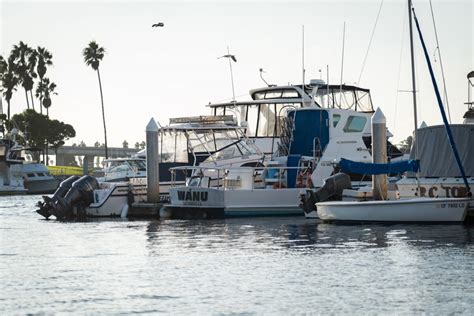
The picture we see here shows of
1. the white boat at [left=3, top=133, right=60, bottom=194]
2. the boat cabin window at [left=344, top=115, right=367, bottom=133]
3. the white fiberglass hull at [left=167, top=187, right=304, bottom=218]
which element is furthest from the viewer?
the white boat at [left=3, top=133, right=60, bottom=194]

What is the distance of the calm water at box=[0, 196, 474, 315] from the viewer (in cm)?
1927

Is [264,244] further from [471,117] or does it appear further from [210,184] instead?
[471,117]

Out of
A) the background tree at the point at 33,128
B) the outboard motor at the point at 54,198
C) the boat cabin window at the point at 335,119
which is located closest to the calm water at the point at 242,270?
the outboard motor at the point at 54,198

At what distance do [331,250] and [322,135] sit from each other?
1769 centimetres

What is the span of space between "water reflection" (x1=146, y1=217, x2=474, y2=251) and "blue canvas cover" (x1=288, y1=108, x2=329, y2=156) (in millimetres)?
6519

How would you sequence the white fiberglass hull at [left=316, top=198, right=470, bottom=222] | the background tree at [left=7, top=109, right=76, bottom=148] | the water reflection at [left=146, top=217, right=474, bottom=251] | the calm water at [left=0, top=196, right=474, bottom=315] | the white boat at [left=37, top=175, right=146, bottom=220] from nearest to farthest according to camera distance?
the calm water at [left=0, top=196, right=474, bottom=315]
the water reflection at [left=146, top=217, right=474, bottom=251]
the white fiberglass hull at [left=316, top=198, right=470, bottom=222]
the white boat at [left=37, top=175, right=146, bottom=220]
the background tree at [left=7, top=109, right=76, bottom=148]

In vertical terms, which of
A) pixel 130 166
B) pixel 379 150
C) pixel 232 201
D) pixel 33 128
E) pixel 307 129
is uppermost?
pixel 33 128

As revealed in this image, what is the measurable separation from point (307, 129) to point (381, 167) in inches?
335

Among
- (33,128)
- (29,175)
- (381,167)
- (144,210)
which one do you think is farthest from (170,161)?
(33,128)

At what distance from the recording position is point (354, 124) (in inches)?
1809

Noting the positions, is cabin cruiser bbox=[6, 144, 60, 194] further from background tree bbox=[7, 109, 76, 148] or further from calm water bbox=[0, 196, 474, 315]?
calm water bbox=[0, 196, 474, 315]

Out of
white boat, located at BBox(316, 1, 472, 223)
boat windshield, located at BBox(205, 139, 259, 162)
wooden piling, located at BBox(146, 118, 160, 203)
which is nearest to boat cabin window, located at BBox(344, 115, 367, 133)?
boat windshield, located at BBox(205, 139, 259, 162)

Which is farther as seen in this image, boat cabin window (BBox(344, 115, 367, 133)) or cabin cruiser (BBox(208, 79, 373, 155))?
cabin cruiser (BBox(208, 79, 373, 155))

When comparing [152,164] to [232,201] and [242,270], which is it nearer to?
[232,201]
